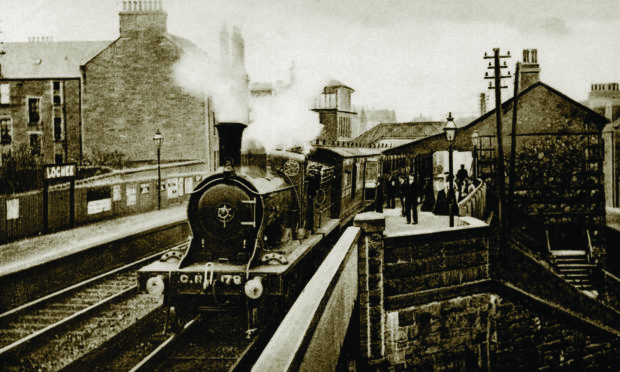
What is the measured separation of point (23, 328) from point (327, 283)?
231 inches

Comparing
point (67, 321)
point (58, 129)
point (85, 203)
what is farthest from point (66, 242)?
point (58, 129)

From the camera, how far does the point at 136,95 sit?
25.4 metres

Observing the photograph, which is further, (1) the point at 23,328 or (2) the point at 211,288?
(1) the point at 23,328

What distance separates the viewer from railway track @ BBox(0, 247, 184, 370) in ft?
22.2

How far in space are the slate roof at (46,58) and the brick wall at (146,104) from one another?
2.74m

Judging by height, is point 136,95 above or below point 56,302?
above

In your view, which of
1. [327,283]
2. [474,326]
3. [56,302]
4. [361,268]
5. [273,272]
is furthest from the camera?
[474,326]

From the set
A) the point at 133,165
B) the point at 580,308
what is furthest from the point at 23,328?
the point at 133,165

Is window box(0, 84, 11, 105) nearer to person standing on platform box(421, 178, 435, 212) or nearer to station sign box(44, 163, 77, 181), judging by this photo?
station sign box(44, 163, 77, 181)

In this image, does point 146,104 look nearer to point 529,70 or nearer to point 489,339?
point 529,70

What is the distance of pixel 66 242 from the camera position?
12.7 meters

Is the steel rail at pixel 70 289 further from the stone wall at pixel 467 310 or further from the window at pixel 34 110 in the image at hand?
the window at pixel 34 110

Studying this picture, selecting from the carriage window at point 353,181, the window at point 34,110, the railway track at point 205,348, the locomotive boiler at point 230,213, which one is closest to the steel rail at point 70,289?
the locomotive boiler at point 230,213

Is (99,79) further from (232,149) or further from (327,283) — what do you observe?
(327,283)
